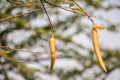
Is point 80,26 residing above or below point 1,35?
below

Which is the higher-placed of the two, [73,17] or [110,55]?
[73,17]

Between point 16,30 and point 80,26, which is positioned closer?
point 16,30

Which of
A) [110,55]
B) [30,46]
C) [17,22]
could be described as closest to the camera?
[17,22]

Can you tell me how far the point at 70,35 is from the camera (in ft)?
15.0

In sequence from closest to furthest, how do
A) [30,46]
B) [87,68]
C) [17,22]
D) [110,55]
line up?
[17,22], [30,46], [87,68], [110,55]

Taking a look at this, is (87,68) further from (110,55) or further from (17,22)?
(17,22)

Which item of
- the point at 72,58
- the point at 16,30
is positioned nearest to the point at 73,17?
the point at 72,58

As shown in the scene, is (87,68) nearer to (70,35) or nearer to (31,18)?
(70,35)

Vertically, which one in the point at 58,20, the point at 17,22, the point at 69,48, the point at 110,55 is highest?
the point at 17,22

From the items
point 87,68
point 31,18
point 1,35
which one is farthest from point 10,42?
point 87,68

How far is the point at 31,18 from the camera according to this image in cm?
428

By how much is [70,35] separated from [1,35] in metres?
0.93

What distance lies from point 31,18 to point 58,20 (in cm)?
39

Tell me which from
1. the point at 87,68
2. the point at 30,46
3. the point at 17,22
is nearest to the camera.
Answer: the point at 17,22
